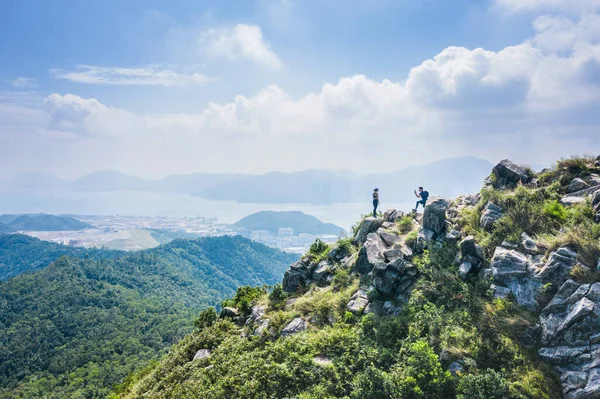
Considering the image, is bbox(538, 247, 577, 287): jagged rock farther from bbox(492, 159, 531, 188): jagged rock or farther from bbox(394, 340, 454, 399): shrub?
bbox(492, 159, 531, 188): jagged rock

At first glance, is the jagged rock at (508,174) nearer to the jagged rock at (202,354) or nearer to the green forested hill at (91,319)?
the jagged rock at (202,354)


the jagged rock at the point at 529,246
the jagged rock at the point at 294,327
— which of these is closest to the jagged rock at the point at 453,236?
the jagged rock at the point at 529,246

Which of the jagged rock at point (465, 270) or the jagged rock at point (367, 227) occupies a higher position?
the jagged rock at point (367, 227)

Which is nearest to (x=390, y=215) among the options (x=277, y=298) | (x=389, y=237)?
(x=389, y=237)

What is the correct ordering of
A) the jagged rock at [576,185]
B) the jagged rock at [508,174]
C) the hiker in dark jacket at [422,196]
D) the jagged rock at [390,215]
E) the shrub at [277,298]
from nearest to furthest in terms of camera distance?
the jagged rock at [576,185] → the jagged rock at [508,174] → the shrub at [277,298] → the jagged rock at [390,215] → the hiker in dark jacket at [422,196]

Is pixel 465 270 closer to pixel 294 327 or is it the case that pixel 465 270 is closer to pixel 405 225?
pixel 405 225

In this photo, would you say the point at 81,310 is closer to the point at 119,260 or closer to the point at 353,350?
the point at 119,260

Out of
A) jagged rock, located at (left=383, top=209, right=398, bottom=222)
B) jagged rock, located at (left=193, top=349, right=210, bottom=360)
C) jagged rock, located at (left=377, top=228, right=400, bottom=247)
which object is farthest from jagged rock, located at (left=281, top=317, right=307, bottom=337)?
jagged rock, located at (left=383, top=209, right=398, bottom=222)

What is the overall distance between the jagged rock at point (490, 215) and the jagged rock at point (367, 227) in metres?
4.60

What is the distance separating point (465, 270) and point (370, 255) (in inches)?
140

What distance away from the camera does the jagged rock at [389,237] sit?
13922 mm

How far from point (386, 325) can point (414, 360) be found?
196 cm

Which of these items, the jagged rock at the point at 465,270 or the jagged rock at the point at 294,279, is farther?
the jagged rock at the point at 294,279

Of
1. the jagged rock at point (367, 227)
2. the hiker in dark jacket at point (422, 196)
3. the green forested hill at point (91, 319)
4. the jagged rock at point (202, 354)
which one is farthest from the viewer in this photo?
the green forested hill at point (91, 319)
